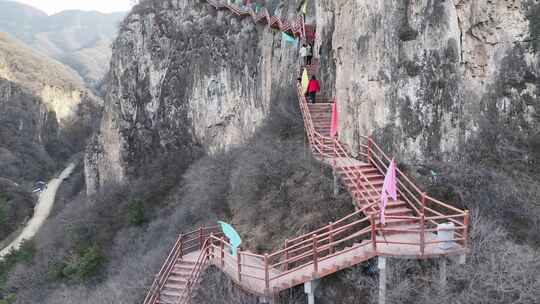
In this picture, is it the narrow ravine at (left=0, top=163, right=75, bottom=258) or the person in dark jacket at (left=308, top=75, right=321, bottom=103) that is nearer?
the person in dark jacket at (left=308, top=75, right=321, bottom=103)

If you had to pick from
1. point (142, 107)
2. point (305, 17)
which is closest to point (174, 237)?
point (305, 17)

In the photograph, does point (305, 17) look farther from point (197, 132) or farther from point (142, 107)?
point (142, 107)

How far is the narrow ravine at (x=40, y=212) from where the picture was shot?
45.3 metres

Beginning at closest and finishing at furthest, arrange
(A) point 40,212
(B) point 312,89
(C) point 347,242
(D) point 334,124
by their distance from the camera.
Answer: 1. (C) point 347,242
2. (D) point 334,124
3. (B) point 312,89
4. (A) point 40,212

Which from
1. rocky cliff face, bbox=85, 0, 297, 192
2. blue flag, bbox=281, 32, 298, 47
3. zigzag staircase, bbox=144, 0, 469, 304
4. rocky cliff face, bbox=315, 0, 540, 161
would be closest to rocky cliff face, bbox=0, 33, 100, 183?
rocky cliff face, bbox=85, 0, 297, 192

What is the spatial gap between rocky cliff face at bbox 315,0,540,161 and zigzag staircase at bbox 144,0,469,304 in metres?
1.13

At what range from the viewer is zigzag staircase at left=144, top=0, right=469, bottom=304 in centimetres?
912

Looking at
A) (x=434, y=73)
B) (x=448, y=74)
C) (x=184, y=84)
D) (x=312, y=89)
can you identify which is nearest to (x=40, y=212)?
(x=184, y=84)

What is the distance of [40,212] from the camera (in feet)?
178

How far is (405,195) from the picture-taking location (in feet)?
37.4

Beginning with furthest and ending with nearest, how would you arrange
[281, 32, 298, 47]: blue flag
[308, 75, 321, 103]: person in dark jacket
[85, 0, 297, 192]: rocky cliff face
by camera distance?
1. [85, 0, 297, 192]: rocky cliff face
2. [281, 32, 298, 47]: blue flag
3. [308, 75, 321, 103]: person in dark jacket

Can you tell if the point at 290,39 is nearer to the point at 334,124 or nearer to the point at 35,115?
the point at 334,124

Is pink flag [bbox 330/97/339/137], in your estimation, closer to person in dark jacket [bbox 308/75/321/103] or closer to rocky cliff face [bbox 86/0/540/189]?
rocky cliff face [bbox 86/0/540/189]

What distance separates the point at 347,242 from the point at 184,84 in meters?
25.8
